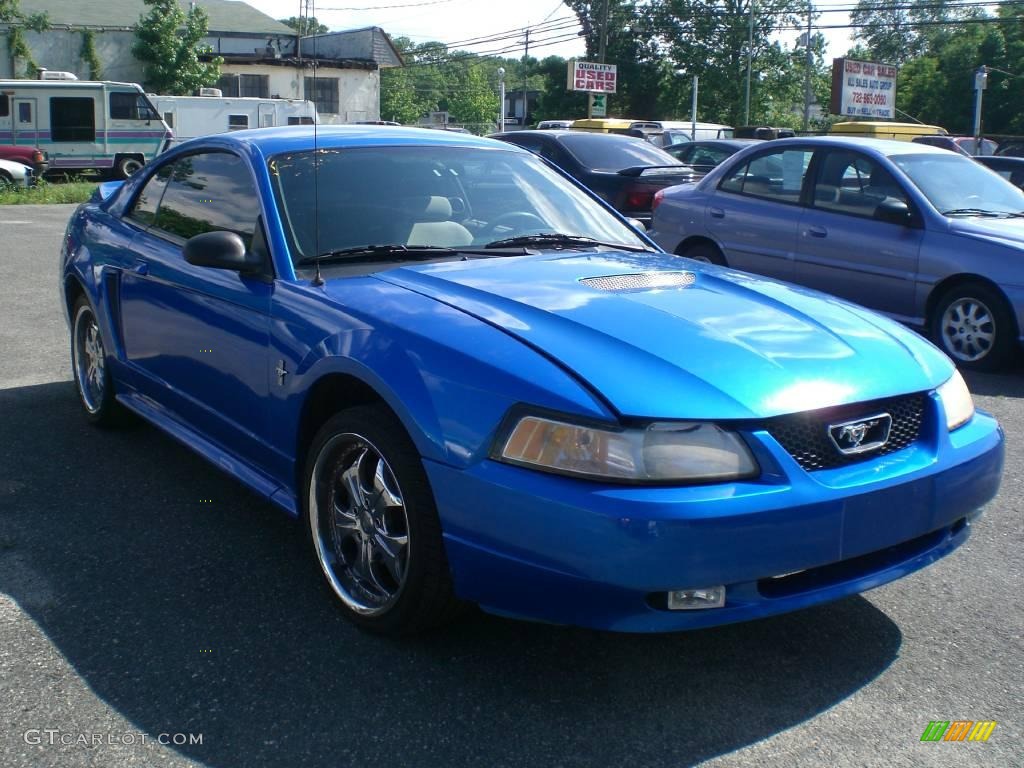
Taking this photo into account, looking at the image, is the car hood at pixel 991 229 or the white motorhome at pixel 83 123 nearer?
the car hood at pixel 991 229

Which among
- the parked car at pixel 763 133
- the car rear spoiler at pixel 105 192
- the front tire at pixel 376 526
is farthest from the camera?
the parked car at pixel 763 133

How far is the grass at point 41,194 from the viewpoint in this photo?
21.1 m

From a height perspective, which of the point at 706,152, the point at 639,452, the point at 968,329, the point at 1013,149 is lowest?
the point at 968,329

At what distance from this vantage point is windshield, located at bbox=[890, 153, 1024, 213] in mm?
7758

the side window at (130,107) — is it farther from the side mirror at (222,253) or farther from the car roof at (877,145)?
the side mirror at (222,253)

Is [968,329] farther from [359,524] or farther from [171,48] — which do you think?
[171,48]

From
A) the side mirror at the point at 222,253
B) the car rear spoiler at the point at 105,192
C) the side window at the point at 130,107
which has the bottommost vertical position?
the side mirror at the point at 222,253

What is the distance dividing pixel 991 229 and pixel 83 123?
2723cm

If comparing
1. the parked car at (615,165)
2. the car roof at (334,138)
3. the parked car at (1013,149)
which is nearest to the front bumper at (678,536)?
the car roof at (334,138)

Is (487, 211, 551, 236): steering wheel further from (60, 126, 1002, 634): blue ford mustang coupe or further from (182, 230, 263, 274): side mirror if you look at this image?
(182, 230, 263, 274): side mirror

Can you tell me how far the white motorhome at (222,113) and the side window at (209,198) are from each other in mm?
29159

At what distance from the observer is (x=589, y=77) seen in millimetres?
41062

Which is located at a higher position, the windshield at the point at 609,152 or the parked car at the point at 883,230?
the windshield at the point at 609,152

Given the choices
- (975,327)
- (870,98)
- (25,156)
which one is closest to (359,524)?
(975,327)
